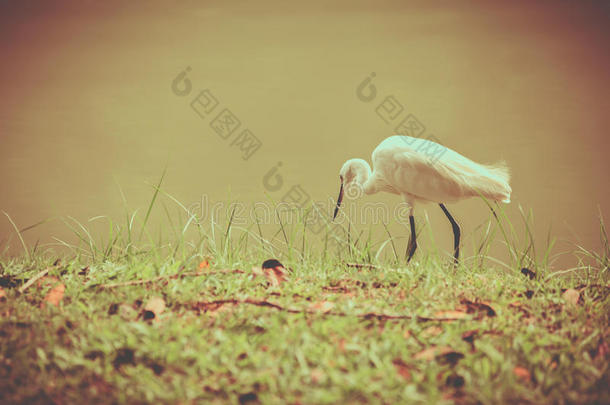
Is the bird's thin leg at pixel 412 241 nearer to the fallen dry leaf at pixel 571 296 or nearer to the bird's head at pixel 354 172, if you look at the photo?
the bird's head at pixel 354 172

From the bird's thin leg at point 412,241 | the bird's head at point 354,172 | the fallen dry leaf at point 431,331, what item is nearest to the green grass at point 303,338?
the fallen dry leaf at point 431,331

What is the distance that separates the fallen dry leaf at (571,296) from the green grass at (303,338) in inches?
0.7

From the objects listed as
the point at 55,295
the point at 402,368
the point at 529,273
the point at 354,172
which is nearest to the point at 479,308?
the point at 402,368

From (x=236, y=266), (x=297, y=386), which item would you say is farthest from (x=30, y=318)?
(x=297, y=386)

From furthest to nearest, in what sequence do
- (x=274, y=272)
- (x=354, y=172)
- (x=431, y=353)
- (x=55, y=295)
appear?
(x=354, y=172) < (x=274, y=272) < (x=55, y=295) < (x=431, y=353)

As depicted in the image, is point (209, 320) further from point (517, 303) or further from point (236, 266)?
point (517, 303)

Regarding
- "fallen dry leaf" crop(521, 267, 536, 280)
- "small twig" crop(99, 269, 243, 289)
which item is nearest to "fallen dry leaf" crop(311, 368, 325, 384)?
"small twig" crop(99, 269, 243, 289)

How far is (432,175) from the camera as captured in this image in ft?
10.6

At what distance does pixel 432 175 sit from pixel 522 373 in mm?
2045

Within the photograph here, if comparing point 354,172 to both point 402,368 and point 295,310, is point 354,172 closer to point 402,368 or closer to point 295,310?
point 295,310

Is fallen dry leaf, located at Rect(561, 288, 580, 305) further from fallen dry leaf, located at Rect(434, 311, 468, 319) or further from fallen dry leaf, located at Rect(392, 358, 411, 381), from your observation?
fallen dry leaf, located at Rect(392, 358, 411, 381)

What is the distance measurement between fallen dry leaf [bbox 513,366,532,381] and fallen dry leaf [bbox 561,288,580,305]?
2.35 feet

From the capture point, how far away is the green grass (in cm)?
123

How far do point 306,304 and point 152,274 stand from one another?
30.2 inches
